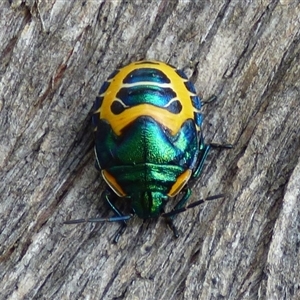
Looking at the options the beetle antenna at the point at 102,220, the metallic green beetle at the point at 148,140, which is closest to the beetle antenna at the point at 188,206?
the metallic green beetle at the point at 148,140

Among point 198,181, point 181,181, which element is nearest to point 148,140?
point 181,181

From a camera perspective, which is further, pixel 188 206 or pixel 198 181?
pixel 198 181

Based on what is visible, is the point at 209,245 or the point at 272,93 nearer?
the point at 209,245

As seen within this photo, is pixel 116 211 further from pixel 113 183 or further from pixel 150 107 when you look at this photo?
Result: pixel 150 107

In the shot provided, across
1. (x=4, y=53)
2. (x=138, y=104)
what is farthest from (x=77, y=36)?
(x=138, y=104)

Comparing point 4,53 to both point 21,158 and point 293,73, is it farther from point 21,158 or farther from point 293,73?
point 293,73

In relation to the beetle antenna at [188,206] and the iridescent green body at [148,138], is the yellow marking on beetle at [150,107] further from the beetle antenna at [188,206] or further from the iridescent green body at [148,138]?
the beetle antenna at [188,206]
